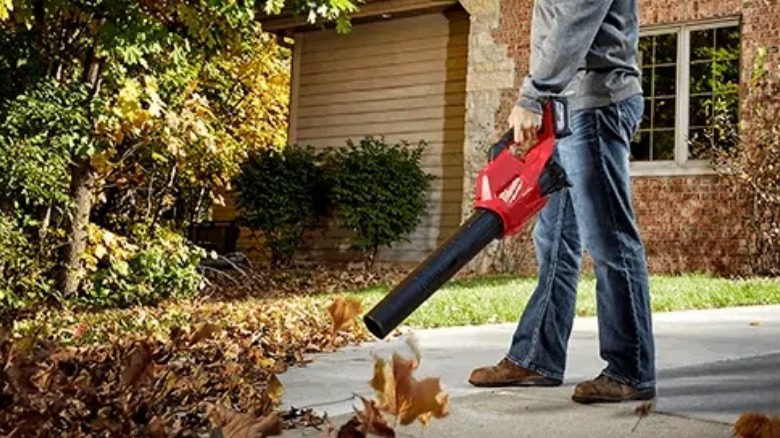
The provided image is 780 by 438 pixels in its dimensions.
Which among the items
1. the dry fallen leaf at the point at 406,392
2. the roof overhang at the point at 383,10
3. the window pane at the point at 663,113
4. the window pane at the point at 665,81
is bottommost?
the dry fallen leaf at the point at 406,392

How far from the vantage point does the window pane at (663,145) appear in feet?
37.7

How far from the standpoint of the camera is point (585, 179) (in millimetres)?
2980

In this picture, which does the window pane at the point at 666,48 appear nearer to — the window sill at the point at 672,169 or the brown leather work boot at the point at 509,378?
the window sill at the point at 672,169

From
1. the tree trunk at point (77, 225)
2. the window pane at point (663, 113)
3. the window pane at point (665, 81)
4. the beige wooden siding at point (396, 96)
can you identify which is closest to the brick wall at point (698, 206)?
the window pane at point (665, 81)

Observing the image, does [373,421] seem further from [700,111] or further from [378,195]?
[378,195]

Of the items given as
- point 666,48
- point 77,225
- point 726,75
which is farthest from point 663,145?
point 77,225

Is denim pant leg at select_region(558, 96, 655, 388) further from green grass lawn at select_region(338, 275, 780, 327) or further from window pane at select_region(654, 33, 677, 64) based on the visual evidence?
window pane at select_region(654, 33, 677, 64)

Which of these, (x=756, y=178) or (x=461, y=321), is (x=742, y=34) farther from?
(x=461, y=321)

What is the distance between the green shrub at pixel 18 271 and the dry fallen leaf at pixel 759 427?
706cm

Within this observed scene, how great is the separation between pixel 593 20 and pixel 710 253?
8743 mm

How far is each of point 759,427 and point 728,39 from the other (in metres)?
10.2

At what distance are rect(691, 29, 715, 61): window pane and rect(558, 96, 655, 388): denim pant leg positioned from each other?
905 cm

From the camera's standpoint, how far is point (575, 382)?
3445 millimetres

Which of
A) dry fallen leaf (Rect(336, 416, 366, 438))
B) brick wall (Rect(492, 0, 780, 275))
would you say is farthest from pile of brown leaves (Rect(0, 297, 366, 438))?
brick wall (Rect(492, 0, 780, 275))
